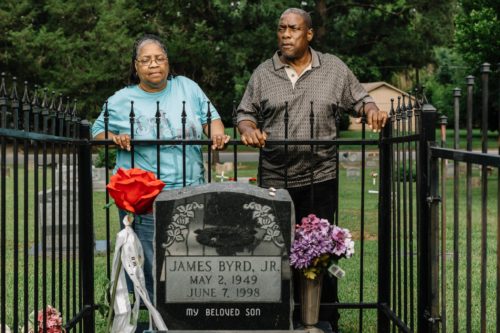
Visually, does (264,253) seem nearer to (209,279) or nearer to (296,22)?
(209,279)

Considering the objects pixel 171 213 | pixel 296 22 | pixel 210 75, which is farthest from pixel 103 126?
pixel 210 75

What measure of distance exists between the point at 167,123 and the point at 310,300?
140 centimetres

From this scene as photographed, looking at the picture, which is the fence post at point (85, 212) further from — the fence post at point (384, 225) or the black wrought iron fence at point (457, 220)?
the black wrought iron fence at point (457, 220)

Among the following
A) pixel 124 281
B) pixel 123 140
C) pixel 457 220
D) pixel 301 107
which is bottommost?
pixel 124 281

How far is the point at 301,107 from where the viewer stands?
5047mm

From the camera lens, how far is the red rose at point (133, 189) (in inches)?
169

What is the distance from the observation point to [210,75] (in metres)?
32.6

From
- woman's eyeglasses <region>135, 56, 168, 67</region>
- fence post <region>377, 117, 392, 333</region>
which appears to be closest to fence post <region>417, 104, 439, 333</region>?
fence post <region>377, 117, 392, 333</region>

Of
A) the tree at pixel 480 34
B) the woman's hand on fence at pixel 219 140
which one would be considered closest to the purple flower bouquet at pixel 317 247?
the woman's hand on fence at pixel 219 140

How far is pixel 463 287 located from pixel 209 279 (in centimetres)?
430

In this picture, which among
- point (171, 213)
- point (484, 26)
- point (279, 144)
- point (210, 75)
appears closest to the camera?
point (171, 213)

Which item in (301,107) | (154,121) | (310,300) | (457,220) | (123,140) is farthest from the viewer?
(301,107)

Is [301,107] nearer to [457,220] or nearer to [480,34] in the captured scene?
[457,220]

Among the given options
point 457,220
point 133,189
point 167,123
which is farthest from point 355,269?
point 457,220
